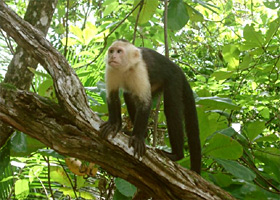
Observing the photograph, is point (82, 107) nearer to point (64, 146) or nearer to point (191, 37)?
point (64, 146)

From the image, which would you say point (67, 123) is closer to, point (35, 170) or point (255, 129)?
point (35, 170)

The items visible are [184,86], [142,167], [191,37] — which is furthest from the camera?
[191,37]

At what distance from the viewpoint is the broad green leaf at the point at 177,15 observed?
2.46m

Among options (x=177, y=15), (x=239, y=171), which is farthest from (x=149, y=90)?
(x=239, y=171)

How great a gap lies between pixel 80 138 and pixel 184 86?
1.24 meters

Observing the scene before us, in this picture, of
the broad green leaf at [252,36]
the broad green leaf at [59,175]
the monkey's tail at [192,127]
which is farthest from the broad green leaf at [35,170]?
the broad green leaf at [252,36]

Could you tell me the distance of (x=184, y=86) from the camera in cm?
276

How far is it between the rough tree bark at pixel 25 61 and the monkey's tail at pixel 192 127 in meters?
1.26

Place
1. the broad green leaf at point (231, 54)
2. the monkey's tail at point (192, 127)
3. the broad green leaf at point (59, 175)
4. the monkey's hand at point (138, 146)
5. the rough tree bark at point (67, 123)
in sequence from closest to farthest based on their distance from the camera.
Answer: the rough tree bark at point (67, 123) → the monkey's hand at point (138, 146) → the monkey's tail at point (192, 127) → the broad green leaf at point (59, 175) → the broad green leaf at point (231, 54)

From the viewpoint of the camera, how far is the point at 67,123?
5.97 ft

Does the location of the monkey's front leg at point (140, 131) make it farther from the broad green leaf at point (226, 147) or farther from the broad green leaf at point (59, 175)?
the broad green leaf at point (59, 175)

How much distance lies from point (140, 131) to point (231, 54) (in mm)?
1115

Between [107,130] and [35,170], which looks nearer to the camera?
[107,130]

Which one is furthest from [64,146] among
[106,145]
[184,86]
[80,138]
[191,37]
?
[191,37]
